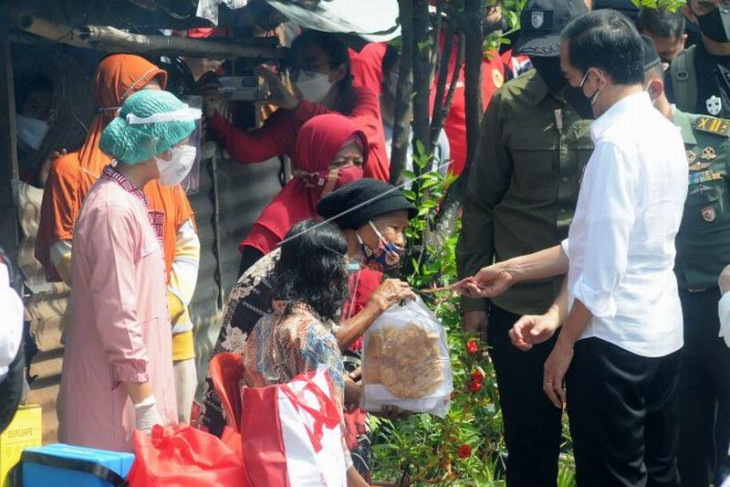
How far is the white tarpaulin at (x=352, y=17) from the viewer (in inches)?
239

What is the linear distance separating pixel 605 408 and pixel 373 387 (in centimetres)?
89

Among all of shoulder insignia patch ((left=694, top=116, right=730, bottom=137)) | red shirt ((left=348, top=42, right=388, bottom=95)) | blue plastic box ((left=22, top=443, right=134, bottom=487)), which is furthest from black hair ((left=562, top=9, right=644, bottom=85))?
red shirt ((left=348, top=42, right=388, bottom=95))

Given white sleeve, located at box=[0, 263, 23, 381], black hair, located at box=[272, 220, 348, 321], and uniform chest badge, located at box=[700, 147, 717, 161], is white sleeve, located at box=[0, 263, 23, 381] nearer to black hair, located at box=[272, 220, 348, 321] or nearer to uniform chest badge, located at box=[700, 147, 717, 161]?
black hair, located at box=[272, 220, 348, 321]

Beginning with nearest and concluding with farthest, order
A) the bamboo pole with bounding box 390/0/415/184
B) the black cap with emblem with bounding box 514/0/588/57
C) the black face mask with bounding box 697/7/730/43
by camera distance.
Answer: the black cap with emblem with bounding box 514/0/588/57, the black face mask with bounding box 697/7/730/43, the bamboo pole with bounding box 390/0/415/184

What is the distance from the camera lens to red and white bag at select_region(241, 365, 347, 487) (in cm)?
362

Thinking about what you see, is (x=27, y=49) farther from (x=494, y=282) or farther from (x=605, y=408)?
(x=605, y=408)

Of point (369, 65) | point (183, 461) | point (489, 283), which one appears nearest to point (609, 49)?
point (489, 283)

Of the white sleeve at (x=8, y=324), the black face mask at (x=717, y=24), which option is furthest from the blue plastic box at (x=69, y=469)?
the black face mask at (x=717, y=24)

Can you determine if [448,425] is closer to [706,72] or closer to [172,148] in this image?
[172,148]

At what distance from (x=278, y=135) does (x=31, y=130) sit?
137 cm

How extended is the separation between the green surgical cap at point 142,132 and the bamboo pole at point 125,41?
83cm

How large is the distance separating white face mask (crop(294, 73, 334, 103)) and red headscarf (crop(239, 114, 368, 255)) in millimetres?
1004

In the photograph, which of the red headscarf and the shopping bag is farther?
the red headscarf

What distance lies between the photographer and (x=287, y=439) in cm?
363
